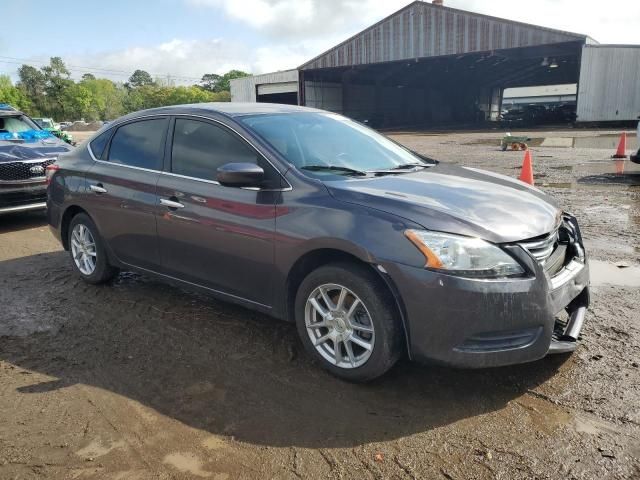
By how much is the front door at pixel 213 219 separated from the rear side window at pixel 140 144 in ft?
0.65

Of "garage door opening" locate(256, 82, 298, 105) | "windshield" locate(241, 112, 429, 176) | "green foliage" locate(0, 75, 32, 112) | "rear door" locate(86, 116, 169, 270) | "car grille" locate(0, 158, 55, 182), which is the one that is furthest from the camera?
"green foliage" locate(0, 75, 32, 112)

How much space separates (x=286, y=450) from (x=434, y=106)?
57.2 meters

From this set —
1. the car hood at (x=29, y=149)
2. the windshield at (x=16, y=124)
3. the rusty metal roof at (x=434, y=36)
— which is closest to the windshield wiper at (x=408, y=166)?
Result: the car hood at (x=29, y=149)

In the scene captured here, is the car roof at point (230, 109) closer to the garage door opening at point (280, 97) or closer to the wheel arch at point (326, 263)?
the wheel arch at point (326, 263)

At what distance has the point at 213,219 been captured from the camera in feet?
12.5

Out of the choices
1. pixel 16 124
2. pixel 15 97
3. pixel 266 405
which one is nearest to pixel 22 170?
pixel 16 124

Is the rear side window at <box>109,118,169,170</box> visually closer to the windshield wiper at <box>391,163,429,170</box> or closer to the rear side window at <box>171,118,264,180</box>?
the rear side window at <box>171,118,264,180</box>

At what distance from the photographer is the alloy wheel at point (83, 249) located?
5160 mm

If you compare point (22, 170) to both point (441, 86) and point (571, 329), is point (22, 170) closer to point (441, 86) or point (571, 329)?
point (571, 329)

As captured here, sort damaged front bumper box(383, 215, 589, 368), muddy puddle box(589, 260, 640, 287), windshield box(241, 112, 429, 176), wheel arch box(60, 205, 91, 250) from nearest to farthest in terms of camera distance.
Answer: damaged front bumper box(383, 215, 589, 368), windshield box(241, 112, 429, 176), muddy puddle box(589, 260, 640, 287), wheel arch box(60, 205, 91, 250)

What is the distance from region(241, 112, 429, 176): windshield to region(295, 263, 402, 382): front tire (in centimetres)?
79

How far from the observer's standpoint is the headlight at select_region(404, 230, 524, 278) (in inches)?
113

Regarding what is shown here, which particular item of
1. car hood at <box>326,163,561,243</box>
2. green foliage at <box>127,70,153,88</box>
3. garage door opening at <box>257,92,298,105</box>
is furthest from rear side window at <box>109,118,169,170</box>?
green foliage at <box>127,70,153,88</box>

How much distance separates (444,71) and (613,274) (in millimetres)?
42907
